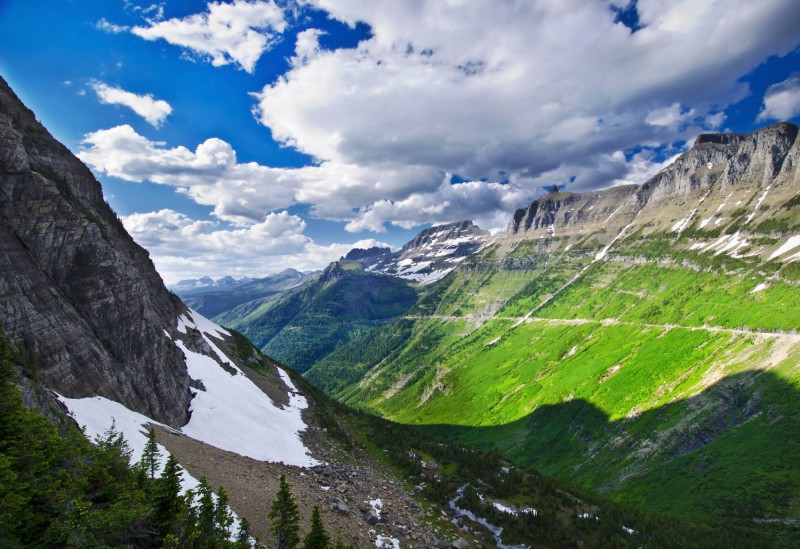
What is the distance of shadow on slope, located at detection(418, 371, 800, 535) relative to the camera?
67.4 metres

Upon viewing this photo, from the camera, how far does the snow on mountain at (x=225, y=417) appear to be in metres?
37.4

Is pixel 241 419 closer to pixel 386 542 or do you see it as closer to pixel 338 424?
pixel 338 424

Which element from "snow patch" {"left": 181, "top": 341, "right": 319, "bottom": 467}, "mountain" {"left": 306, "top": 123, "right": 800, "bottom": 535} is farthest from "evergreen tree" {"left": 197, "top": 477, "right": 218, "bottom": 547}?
"mountain" {"left": 306, "top": 123, "right": 800, "bottom": 535}

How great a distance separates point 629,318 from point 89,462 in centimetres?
22107

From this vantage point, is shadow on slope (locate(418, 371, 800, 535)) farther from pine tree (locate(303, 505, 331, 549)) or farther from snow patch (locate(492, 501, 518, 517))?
pine tree (locate(303, 505, 331, 549))

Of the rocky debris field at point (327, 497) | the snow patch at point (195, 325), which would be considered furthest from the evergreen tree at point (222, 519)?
the snow patch at point (195, 325)

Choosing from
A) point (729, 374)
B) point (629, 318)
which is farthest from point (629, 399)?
point (629, 318)

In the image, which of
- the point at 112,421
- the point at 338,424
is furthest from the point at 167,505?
the point at 338,424

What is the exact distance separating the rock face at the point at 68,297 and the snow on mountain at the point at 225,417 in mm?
2845

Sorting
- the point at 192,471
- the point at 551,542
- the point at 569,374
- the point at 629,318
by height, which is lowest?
the point at 551,542

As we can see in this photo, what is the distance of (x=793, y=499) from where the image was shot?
63406 millimetres

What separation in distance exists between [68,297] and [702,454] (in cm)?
11831

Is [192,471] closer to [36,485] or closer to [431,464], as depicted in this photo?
[36,485]

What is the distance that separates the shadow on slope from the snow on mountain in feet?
229
